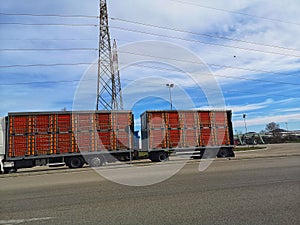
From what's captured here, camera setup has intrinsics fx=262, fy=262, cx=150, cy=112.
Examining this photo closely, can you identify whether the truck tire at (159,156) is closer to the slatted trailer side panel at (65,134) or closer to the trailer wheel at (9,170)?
the slatted trailer side panel at (65,134)

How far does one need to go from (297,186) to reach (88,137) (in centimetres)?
1293

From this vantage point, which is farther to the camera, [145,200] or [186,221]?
[145,200]

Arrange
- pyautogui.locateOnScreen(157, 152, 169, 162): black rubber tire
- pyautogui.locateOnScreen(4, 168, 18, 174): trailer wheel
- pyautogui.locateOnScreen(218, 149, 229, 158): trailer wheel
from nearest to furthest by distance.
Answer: pyautogui.locateOnScreen(4, 168, 18, 174): trailer wheel, pyautogui.locateOnScreen(157, 152, 169, 162): black rubber tire, pyautogui.locateOnScreen(218, 149, 229, 158): trailer wheel

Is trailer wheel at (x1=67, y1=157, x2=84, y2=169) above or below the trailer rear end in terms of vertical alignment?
below

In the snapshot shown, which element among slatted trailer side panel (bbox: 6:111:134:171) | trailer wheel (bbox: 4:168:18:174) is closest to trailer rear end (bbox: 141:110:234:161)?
slatted trailer side panel (bbox: 6:111:134:171)

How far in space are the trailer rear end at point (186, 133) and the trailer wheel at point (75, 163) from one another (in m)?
4.51

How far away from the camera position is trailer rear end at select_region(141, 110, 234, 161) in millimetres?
18859

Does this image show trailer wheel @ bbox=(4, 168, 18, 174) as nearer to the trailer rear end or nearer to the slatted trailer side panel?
the slatted trailer side panel

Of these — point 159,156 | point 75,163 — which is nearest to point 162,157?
point 159,156

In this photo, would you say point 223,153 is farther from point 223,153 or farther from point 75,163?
point 75,163

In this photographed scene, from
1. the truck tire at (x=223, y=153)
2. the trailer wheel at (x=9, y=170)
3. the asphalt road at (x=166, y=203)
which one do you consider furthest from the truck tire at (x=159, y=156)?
the asphalt road at (x=166, y=203)

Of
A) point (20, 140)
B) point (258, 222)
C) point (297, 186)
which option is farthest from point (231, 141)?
point (258, 222)

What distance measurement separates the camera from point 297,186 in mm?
7008

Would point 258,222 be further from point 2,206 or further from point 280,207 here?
point 2,206
